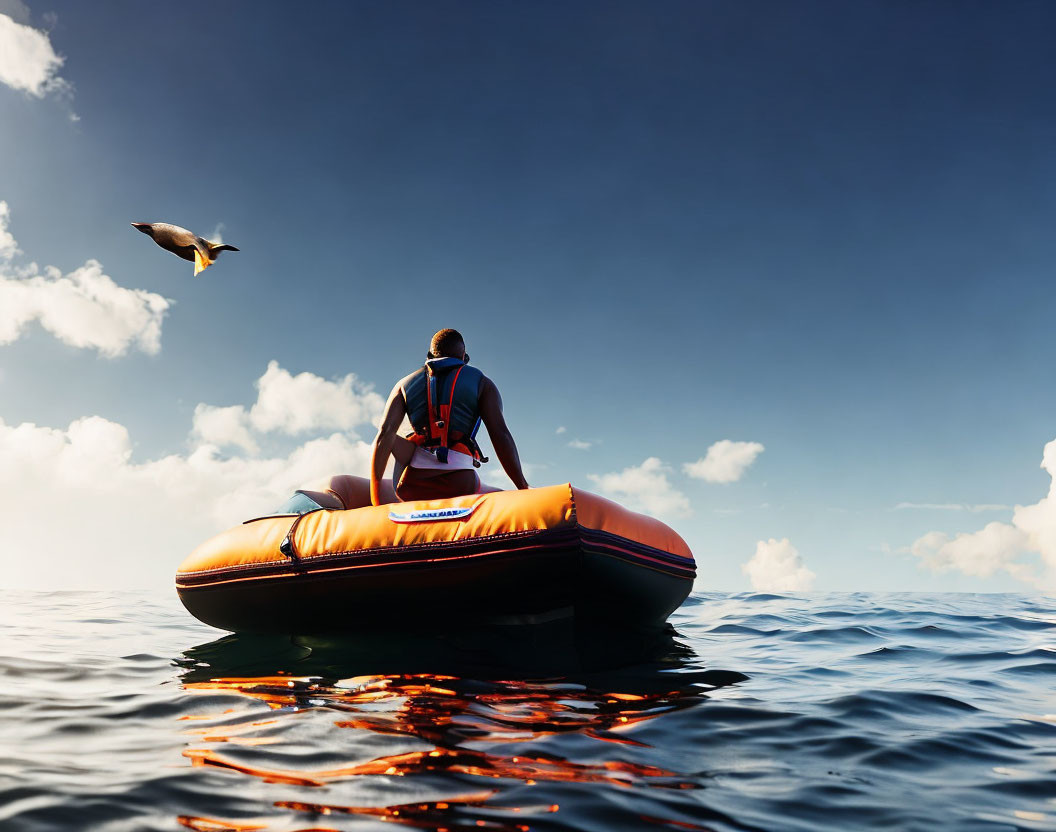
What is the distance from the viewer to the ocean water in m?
2.13

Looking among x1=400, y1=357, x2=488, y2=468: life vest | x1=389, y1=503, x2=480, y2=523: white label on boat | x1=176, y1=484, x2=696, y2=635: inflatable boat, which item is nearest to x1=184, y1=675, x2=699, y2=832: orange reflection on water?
x1=176, y1=484, x2=696, y2=635: inflatable boat

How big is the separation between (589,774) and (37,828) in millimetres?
1633

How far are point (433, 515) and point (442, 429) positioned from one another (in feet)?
3.27

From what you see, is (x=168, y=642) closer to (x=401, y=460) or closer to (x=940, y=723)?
(x=401, y=460)

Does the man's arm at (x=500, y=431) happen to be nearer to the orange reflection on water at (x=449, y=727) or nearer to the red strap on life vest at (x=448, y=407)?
the red strap on life vest at (x=448, y=407)

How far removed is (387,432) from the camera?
5625 mm

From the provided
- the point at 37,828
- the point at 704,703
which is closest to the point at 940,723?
the point at 704,703

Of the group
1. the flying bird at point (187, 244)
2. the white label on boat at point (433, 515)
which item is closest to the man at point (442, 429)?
the white label on boat at point (433, 515)

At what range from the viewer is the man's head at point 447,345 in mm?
5734

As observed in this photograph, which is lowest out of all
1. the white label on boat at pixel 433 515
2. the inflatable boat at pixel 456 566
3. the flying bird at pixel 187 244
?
the inflatable boat at pixel 456 566

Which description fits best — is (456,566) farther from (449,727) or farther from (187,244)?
(187,244)

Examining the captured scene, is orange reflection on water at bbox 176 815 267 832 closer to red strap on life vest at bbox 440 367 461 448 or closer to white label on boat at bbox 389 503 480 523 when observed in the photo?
white label on boat at bbox 389 503 480 523

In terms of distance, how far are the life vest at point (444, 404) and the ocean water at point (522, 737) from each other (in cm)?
155

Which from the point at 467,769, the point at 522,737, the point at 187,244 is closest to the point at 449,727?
the point at 522,737
